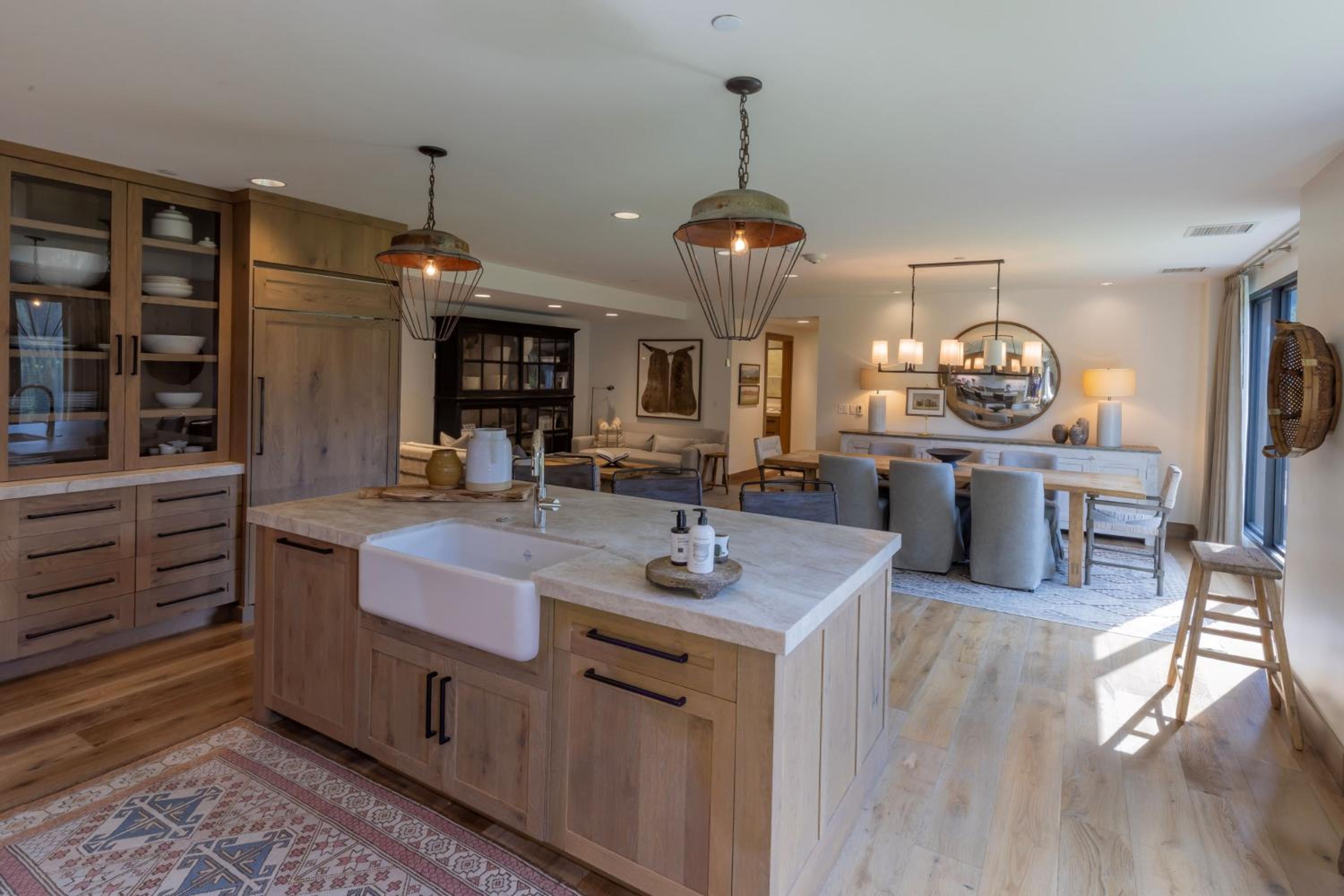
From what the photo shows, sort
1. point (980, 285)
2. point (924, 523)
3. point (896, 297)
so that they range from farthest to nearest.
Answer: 1. point (896, 297)
2. point (980, 285)
3. point (924, 523)

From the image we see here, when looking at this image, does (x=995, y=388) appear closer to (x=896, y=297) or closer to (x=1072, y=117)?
(x=896, y=297)

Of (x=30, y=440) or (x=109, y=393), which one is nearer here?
(x=30, y=440)

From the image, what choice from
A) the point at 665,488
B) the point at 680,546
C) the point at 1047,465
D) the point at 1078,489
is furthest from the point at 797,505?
the point at 1047,465

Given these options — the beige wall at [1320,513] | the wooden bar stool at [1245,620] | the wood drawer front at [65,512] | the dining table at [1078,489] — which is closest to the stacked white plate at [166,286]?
the wood drawer front at [65,512]

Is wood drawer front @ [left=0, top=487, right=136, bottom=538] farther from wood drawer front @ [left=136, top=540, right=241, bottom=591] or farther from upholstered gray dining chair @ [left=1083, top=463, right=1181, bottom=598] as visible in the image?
upholstered gray dining chair @ [left=1083, top=463, right=1181, bottom=598]

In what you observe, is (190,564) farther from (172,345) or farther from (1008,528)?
(1008,528)

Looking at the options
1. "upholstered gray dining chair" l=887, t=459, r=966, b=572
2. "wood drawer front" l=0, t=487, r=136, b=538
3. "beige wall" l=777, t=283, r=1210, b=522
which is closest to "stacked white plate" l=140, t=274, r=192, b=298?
"wood drawer front" l=0, t=487, r=136, b=538

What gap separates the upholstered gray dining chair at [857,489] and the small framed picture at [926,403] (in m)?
2.43

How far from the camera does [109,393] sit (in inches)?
136

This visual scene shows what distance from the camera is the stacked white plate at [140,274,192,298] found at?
357 cm

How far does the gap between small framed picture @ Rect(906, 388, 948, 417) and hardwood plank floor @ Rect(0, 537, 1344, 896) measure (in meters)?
3.87

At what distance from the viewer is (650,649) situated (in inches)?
68.2

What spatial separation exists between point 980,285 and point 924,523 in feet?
9.39

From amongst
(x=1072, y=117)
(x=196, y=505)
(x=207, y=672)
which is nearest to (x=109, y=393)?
(x=196, y=505)
